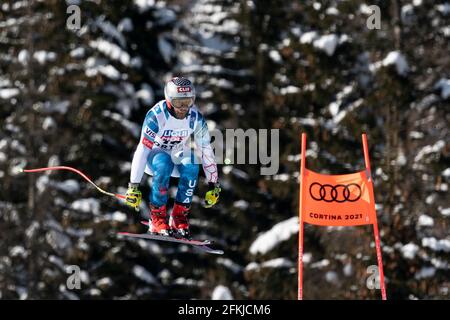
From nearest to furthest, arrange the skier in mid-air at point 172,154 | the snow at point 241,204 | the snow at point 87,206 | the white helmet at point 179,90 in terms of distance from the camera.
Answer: the white helmet at point 179,90 → the skier in mid-air at point 172,154 → the snow at point 87,206 → the snow at point 241,204

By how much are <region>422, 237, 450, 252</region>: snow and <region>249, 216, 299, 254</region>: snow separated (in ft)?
11.3

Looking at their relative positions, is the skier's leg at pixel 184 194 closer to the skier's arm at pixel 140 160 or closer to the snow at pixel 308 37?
the skier's arm at pixel 140 160

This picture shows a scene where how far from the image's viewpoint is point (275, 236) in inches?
1251

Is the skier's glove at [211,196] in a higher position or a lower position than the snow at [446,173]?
lower

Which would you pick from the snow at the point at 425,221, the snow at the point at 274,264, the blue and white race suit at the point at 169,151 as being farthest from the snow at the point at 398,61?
the blue and white race suit at the point at 169,151

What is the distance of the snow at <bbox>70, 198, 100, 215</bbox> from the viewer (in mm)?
31688

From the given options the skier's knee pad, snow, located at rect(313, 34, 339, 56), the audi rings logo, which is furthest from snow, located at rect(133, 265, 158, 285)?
the skier's knee pad

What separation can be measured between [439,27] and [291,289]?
7.38 metres

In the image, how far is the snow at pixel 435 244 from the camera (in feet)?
96.0

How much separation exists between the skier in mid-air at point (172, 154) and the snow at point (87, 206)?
51.5 feet

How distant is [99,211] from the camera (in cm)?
3170

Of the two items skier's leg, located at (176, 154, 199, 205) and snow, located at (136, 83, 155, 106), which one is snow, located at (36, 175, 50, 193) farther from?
skier's leg, located at (176, 154, 199, 205)

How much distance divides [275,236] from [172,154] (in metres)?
16.3
